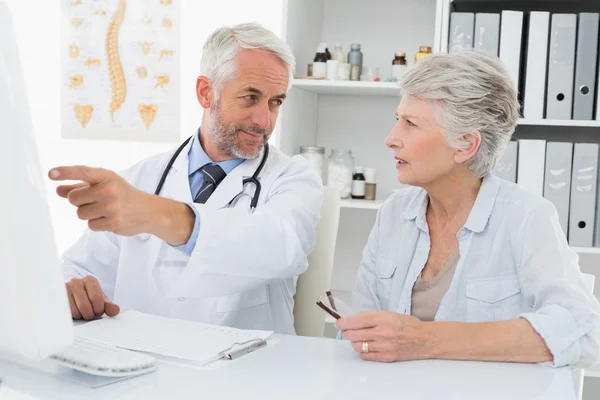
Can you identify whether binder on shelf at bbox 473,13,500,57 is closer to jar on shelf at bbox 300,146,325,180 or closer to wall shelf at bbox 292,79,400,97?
wall shelf at bbox 292,79,400,97

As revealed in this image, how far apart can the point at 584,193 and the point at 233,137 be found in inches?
45.7

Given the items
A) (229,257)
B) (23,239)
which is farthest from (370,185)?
(23,239)

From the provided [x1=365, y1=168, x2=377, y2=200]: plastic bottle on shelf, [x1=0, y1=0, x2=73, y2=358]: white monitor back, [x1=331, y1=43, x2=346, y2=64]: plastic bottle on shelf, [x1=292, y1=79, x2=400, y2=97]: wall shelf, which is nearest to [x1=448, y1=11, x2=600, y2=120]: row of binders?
[x1=292, y1=79, x2=400, y2=97]: wall shelf

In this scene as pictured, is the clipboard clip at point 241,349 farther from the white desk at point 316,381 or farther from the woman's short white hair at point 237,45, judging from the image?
the woman's short white hair at point 237,45

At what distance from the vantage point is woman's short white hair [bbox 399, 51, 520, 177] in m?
1.41


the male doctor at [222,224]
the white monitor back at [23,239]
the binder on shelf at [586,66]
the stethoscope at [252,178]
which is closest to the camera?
the white monitor back at [23,239]

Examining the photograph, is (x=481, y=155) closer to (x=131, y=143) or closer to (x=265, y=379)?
(x=265, y=379)

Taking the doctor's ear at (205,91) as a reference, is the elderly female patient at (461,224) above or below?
below

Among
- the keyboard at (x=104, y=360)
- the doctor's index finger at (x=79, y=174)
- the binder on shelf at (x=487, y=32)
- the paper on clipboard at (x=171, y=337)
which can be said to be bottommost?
the paper on clipboard at (x=171, y=337)

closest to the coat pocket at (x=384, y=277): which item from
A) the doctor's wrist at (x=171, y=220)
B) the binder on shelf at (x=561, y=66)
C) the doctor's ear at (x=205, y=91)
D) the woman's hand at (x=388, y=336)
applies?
the woman's hand at (x=388, y=336)

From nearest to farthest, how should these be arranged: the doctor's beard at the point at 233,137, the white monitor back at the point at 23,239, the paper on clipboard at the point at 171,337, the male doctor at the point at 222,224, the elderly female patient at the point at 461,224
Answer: the white monitor back at the point at 23,239
the paper on clipboard at the point at 171,337
the male doctor at the point at 222,224
the elderly female patient at the point at 461,224
the doctor's beard at the point at 233,137

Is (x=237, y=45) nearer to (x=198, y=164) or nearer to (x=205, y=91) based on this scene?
(x=205, y=91)

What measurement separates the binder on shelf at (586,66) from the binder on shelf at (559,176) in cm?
11

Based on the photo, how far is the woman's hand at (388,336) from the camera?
3.37 ft
